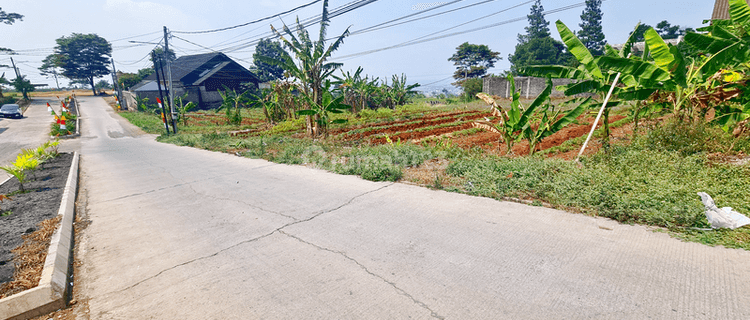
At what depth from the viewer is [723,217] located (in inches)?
142

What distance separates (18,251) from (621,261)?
6.95 m

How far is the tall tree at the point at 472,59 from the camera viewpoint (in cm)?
5556

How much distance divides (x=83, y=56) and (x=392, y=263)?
83.6 meters

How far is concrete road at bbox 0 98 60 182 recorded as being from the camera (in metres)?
15.4

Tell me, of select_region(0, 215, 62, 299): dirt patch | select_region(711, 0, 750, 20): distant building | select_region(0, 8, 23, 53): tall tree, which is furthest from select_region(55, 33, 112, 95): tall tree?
select_region(711, 0, 750, 20): distant building

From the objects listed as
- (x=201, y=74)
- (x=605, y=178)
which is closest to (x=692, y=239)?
(x=605, y=178)

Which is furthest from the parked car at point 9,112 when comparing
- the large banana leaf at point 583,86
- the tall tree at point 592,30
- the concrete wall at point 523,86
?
the tall tree at point 592,30

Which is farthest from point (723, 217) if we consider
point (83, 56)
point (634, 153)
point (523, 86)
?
point (83, 56)

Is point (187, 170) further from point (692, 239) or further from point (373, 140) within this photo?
point (692, 239)

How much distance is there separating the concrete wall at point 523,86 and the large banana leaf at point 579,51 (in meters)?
22.4

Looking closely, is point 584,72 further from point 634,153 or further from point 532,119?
point 634,153

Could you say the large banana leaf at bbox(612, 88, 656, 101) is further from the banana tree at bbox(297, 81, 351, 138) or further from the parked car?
the parked car

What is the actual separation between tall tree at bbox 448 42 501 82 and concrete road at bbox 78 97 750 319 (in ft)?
179

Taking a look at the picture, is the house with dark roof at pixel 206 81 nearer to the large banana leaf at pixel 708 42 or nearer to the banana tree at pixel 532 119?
the banana tree at pixel 532 119
